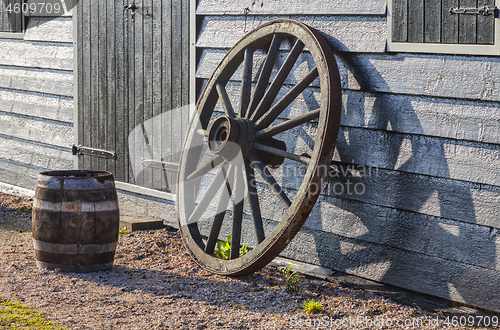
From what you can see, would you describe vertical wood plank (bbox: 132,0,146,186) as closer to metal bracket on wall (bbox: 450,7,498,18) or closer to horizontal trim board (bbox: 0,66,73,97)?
horizontal trim board (bbox: 0,66,73,97)

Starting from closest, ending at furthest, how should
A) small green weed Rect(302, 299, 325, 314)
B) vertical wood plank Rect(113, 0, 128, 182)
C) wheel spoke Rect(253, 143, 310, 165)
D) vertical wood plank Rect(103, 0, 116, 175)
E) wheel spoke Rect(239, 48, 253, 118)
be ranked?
small green weed Rect(302, 299, 325, 314), wheel spoke Rect(253, 143, 310, 165), wheel spoke Rect(239, 48, 253, 118), vertical wood plank Rect(113, 0, 128, 182), vertical wood plank Rect(103, 0, 116, 175)

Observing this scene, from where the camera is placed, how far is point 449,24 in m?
3.14

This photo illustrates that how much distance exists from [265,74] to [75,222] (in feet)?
5.30

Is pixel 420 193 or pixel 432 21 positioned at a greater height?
pixel 432 21

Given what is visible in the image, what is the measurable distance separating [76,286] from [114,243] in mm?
431

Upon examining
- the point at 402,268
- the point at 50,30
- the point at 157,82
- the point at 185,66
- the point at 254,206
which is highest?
the point at 50,30

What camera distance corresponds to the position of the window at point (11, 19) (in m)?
6.86

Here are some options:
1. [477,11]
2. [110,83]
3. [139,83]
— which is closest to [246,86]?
[477,11]

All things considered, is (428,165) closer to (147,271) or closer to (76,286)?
(147,271)

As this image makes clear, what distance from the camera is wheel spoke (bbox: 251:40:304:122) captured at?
12.0 feet

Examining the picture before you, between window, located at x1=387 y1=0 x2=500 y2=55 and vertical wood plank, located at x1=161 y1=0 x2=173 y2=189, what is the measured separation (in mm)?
2205

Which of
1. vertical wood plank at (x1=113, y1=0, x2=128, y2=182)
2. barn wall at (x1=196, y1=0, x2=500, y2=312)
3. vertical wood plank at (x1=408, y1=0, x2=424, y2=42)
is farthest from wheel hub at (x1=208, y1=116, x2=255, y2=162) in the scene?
vertical wood plank at (x1=113, y1=0, x2=128, y2=182)

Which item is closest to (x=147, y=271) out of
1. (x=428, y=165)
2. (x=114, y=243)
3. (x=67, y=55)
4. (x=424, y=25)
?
(x=114, y=243)

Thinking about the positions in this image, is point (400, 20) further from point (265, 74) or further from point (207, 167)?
point (207, 167)
